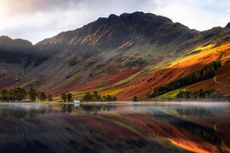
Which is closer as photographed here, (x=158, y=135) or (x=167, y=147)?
(x=167, y=147)

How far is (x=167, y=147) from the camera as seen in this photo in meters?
38.7

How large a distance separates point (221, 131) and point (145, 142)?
13.8m

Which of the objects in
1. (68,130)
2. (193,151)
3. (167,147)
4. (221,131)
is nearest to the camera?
(193,151)

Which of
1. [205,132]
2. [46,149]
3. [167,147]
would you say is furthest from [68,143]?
[205,132]

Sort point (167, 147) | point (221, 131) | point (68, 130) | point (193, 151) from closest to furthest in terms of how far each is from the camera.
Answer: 1. point (193, 151)
2. point (167, 147)
3. point (221, 131)
4. point (68, 130)

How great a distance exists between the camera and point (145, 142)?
140ft

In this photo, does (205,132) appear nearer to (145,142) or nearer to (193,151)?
(145,142)

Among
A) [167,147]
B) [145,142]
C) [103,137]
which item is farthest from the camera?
[103,137]

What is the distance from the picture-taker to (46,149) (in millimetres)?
38812

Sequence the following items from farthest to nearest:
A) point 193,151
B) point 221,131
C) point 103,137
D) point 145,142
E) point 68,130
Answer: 1. point 68,130
2. point 221,131
3. point 103,137
4. point 145,142
5. point 193,151

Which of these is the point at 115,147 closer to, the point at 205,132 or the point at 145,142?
the point at 145,142

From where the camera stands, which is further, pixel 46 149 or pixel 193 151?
pixel 46 149

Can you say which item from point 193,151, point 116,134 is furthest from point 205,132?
point 193,151

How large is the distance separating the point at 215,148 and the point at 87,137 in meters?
17.1
